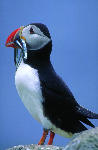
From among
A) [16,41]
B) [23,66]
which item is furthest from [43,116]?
[16,41]

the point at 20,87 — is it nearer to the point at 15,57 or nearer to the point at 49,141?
the point at 15,57

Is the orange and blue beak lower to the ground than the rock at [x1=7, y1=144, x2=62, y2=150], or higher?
higher

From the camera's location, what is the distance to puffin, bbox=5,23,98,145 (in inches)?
84.8

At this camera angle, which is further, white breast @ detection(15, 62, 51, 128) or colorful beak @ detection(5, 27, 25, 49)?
colorful beak @ detection(5, 27, 25, 49)

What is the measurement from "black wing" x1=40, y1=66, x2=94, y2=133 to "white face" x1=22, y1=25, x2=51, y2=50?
0.21 meters

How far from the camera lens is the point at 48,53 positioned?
7.59 feet

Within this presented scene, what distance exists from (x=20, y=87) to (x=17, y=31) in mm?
421

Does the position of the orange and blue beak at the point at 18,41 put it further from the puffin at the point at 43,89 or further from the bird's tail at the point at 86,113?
the bird's tail at the point at 86,113

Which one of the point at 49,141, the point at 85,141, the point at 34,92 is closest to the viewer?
the point at 85,141

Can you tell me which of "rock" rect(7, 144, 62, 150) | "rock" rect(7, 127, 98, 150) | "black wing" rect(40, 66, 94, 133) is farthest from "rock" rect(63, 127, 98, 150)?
"black wing" rect(40, 66, 94, 133)

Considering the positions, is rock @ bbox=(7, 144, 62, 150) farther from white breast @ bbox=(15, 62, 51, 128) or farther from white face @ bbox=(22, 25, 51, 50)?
white face @ bbox=(22, 25, 51, 50)

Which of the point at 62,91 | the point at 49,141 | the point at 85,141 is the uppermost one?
the point at 62,91

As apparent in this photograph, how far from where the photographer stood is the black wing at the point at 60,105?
217 centimetres

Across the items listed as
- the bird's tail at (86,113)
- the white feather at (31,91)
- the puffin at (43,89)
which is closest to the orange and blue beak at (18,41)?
the puffin at (43,89)
